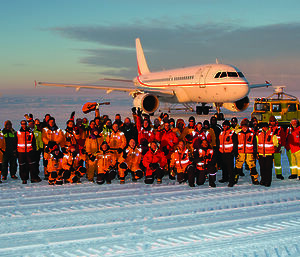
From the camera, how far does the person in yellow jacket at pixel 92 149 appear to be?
9367mm

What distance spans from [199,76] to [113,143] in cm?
1717

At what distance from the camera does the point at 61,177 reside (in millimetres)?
9047

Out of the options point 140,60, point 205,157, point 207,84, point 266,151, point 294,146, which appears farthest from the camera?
point 140,60

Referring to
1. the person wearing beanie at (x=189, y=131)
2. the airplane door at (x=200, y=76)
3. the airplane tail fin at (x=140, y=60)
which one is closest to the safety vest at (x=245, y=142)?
the person wearing beanie at (x=189, y=131)

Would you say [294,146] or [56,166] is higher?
[294,146]

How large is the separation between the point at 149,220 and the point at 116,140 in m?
3.69

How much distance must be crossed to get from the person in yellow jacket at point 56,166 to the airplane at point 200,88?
16150 mm

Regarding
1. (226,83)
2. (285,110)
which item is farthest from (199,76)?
(285,110)

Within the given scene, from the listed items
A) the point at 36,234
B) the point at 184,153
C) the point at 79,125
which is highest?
the point at 79,125

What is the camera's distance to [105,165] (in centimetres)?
912

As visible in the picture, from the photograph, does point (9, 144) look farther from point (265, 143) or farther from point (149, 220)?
point (265, 143)

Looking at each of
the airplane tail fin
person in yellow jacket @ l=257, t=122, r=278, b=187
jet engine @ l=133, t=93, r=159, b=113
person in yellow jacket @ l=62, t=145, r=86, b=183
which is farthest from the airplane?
person in yellow jacket @ l=62, t=145, r=86, b=183

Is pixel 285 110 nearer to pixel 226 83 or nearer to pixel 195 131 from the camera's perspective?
pixel 226 83

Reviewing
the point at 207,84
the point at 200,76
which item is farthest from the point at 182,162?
the point at 200,76
